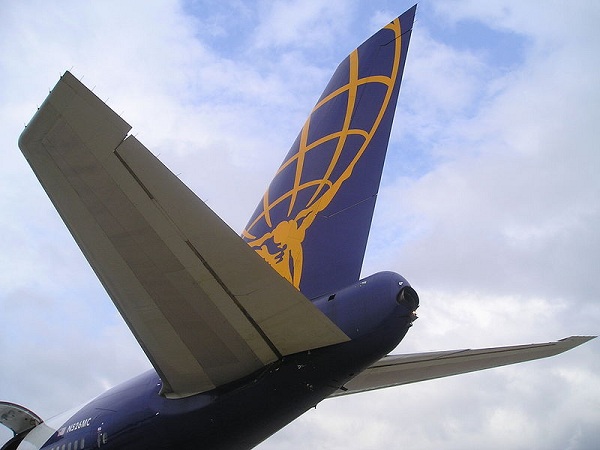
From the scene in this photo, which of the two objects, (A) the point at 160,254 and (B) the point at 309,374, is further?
(B) the point at 309,374

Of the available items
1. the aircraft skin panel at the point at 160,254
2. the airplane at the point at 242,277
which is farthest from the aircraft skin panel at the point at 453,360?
the aircraft skin panel at the point at 160,254

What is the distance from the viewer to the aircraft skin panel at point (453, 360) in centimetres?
705

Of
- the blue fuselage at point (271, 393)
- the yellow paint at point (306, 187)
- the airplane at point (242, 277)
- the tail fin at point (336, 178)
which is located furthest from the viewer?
the yellow paint at point (306, 187)

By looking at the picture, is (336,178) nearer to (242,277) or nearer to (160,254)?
(242,277)

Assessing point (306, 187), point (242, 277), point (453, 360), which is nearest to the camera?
point (242, 277)

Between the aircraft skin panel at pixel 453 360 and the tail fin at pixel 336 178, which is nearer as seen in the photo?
the tail fin at pixel 336 178

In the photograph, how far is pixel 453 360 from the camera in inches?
286

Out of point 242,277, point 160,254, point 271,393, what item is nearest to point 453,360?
point 271,393

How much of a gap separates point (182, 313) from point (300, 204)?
2540 millimetres

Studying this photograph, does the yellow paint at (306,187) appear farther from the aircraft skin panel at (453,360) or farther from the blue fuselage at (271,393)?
the aircraft skin panel at (453,360)

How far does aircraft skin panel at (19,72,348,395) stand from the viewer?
172 inches

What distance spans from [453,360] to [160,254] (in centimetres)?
404

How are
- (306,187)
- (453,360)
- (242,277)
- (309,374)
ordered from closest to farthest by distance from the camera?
(242,277) → (309,374) → (453,360) → (306,187)

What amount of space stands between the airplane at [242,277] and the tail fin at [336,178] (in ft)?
0.06
